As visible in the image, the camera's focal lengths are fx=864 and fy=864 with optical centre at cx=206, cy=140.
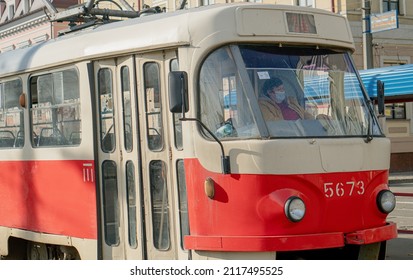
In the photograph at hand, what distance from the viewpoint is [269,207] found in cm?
763

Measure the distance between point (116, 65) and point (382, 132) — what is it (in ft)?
9.17

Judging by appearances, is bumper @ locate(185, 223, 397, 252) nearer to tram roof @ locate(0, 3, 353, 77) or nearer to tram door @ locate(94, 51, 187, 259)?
tram door @ locate(94, 51, 187, 259)

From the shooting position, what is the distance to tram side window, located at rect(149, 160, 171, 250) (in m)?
8.29

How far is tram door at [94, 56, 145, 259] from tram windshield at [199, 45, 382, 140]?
95 centimetres

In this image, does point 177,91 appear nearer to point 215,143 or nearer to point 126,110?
point 215,143

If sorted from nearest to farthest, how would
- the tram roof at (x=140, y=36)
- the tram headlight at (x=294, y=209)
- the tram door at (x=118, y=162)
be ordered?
the tram headlight at (x=294, y=209)
the tram roof at (x=140, y=36)
the tram door at (x=118, y=162)

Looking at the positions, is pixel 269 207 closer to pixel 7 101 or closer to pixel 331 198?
pixel 331 198

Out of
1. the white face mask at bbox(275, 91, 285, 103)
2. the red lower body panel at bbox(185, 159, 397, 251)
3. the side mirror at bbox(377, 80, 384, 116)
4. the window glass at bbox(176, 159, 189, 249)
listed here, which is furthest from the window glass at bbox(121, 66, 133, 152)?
the side mirror at bbox(377, 80, 384, 116)

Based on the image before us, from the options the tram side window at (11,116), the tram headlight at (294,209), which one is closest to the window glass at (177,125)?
the tram headlight at (294,209)

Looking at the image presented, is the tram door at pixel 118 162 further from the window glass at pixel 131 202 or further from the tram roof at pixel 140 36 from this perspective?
the tram roof at pixel 140 36

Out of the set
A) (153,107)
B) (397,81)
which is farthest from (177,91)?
(397,81)

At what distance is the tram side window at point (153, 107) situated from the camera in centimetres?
834

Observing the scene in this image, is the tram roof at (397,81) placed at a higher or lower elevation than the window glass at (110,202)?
higher

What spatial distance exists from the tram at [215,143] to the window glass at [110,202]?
1cm
